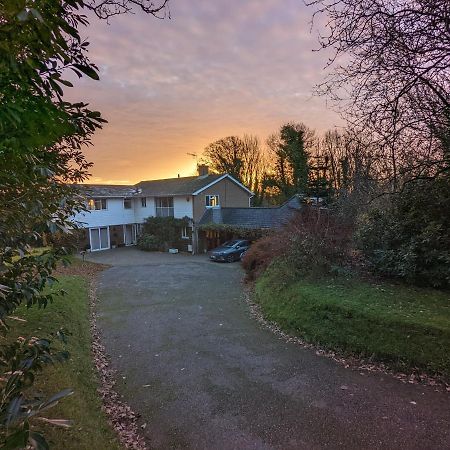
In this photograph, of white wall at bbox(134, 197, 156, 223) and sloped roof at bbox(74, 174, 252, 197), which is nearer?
sloped roof at bbox(74, 174, 252, 197)

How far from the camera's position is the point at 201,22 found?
4.55 m

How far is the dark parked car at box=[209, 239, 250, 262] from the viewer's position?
80.0ft

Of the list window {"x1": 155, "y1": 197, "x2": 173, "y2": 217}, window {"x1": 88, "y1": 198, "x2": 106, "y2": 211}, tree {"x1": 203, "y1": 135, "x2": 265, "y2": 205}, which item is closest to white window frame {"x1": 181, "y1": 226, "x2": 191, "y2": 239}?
window {"x1": 155, "y1": 197, "x2": 173, "y2": 217}

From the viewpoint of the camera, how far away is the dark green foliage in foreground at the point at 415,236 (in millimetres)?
9250

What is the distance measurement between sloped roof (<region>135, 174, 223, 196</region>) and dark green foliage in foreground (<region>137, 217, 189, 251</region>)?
2621 mm

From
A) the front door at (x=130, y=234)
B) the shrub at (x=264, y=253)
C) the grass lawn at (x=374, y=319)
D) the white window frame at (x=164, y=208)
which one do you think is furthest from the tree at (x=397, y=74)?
the front door at (x=130, y=234)

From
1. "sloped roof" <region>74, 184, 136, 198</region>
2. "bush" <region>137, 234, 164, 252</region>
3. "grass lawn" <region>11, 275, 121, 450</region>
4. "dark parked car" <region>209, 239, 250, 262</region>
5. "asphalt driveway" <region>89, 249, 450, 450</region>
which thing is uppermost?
"sloped roof" <region>74, 184, 136, 198</region>

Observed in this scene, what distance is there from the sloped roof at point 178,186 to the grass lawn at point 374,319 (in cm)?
2008

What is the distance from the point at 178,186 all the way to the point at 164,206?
2383mm

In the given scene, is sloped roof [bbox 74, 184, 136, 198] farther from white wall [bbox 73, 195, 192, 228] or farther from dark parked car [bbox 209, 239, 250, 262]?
dark parked car [bbox 209, 239, 250, 262]

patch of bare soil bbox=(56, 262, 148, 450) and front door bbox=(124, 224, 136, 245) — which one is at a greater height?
front door bbox=(124, 224, 136, 245)

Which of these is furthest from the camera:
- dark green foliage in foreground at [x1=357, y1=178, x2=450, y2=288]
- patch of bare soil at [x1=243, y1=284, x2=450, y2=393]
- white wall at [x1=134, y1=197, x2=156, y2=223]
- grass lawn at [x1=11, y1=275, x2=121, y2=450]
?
white wall at [x1=134, y1=197, x2=156, y2=223]

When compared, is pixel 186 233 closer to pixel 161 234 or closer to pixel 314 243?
pixel 161 234

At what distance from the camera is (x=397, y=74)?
6605 mm
